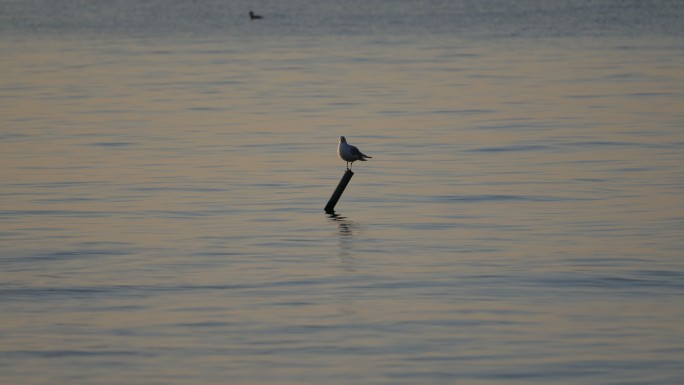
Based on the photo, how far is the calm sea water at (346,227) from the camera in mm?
15633

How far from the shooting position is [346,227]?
23203 mm

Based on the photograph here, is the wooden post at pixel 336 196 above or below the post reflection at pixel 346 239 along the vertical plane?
above

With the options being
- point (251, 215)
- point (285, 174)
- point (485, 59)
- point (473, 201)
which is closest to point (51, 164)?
point (285, 174)

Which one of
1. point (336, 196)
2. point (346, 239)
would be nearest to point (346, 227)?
point (336, 196)

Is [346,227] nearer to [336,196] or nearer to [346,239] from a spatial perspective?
[336,196]

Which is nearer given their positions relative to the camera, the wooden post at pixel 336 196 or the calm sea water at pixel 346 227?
the calm sea water at pixel 346 227

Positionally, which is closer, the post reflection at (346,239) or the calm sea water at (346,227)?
the calm sea water at (346,227)

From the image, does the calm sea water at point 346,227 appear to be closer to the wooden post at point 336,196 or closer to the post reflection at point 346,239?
the post reflection at point 346,239

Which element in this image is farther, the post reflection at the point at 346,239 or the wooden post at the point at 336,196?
the wooden post at the point at 336,196

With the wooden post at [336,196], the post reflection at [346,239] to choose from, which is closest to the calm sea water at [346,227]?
the post reflection at [346,239]

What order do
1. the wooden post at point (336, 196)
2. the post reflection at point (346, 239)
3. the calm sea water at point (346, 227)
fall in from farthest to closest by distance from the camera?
the wooden post at point (336, 196), the post reflection at point (346, 239), the calm sea water at point (346, 227)

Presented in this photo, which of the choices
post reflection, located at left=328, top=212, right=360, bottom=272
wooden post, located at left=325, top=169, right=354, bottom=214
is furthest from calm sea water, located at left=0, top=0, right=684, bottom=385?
wooden post, located at left=325, top=169, right=354, bottom=214

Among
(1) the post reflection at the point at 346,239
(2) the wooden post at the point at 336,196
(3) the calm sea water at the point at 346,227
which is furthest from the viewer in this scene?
(2) the wooden post at the point at 336,196

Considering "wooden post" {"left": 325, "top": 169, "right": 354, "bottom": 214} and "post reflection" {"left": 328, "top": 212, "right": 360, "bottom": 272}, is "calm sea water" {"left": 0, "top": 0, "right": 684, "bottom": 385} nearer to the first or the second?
"post reflection" {"left": 328, "top": 212, "right": 360, "bottom": 272}
